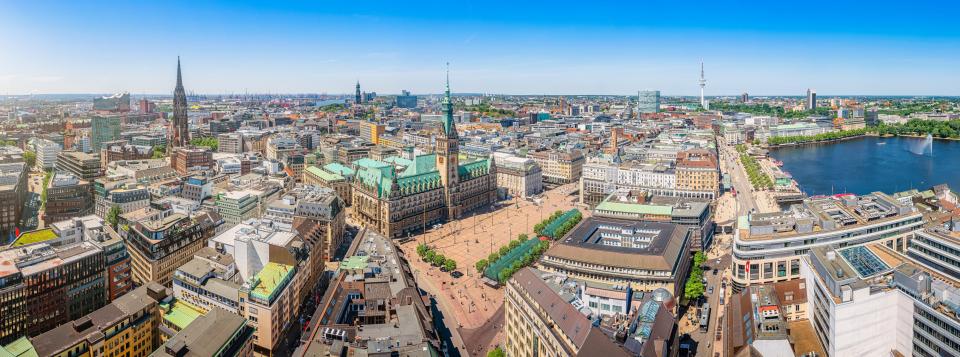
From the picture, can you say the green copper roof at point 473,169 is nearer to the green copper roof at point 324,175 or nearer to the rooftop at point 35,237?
the green copper roof at point 324,175

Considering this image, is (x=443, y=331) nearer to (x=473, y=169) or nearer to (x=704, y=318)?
(x=704, y=318)

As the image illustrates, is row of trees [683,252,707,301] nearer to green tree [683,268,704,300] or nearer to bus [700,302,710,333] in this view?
green tree [683,268,704,300]

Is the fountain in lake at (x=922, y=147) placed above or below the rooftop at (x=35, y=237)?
above

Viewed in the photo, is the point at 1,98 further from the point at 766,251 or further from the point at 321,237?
the point at 766,251


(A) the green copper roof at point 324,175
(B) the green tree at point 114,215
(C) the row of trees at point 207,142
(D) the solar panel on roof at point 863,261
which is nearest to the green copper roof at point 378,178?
(A) the green copper roof at point 324,175

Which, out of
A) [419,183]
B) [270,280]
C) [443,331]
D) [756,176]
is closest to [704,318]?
[443,331]

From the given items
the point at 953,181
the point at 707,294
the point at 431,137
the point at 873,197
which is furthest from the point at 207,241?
the point at 953,181

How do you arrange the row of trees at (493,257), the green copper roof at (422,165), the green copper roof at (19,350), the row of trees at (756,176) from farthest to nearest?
the row of trees at (756,176) → the green copper roof at (422,165) → the row of trees at (493,257) → the green copper roof at (19,350)
